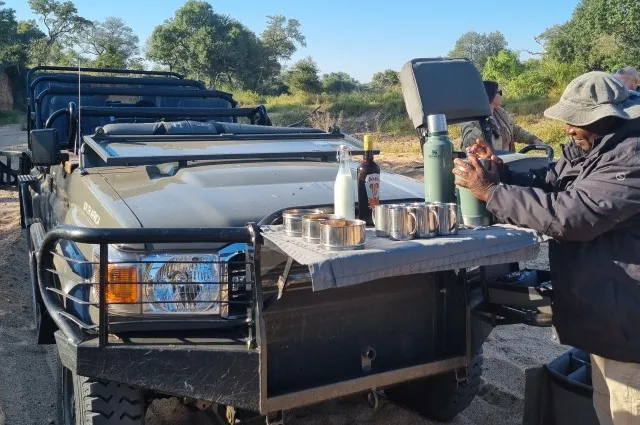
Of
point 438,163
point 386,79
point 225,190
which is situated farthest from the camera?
point 386,79

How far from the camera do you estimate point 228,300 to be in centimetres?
250

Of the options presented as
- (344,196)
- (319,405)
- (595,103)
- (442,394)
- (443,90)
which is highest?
(443,90)

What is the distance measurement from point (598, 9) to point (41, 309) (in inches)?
1260

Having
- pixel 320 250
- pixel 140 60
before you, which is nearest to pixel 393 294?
pixel 320 250

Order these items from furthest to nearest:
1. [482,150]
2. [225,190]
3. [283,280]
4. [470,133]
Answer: [470,133] → [225,190] → [482,150] → [283,280]

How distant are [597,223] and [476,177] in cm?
44

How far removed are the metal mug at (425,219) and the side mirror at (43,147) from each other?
2.25 m

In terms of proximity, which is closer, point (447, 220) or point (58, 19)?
point (447, 220)

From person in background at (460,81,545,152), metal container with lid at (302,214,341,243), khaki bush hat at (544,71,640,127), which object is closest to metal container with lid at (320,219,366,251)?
metal container with lid at (302,214,341,243)

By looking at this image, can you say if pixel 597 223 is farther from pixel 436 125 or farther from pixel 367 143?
pixel 367 143

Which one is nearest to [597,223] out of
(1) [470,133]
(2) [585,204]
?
(2) [585,204]

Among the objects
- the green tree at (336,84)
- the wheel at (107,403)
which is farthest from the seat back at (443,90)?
the green tree at (336,84)

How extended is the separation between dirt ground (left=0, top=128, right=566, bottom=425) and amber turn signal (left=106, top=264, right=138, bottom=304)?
1.10 meters

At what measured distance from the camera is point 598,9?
30500 mm
